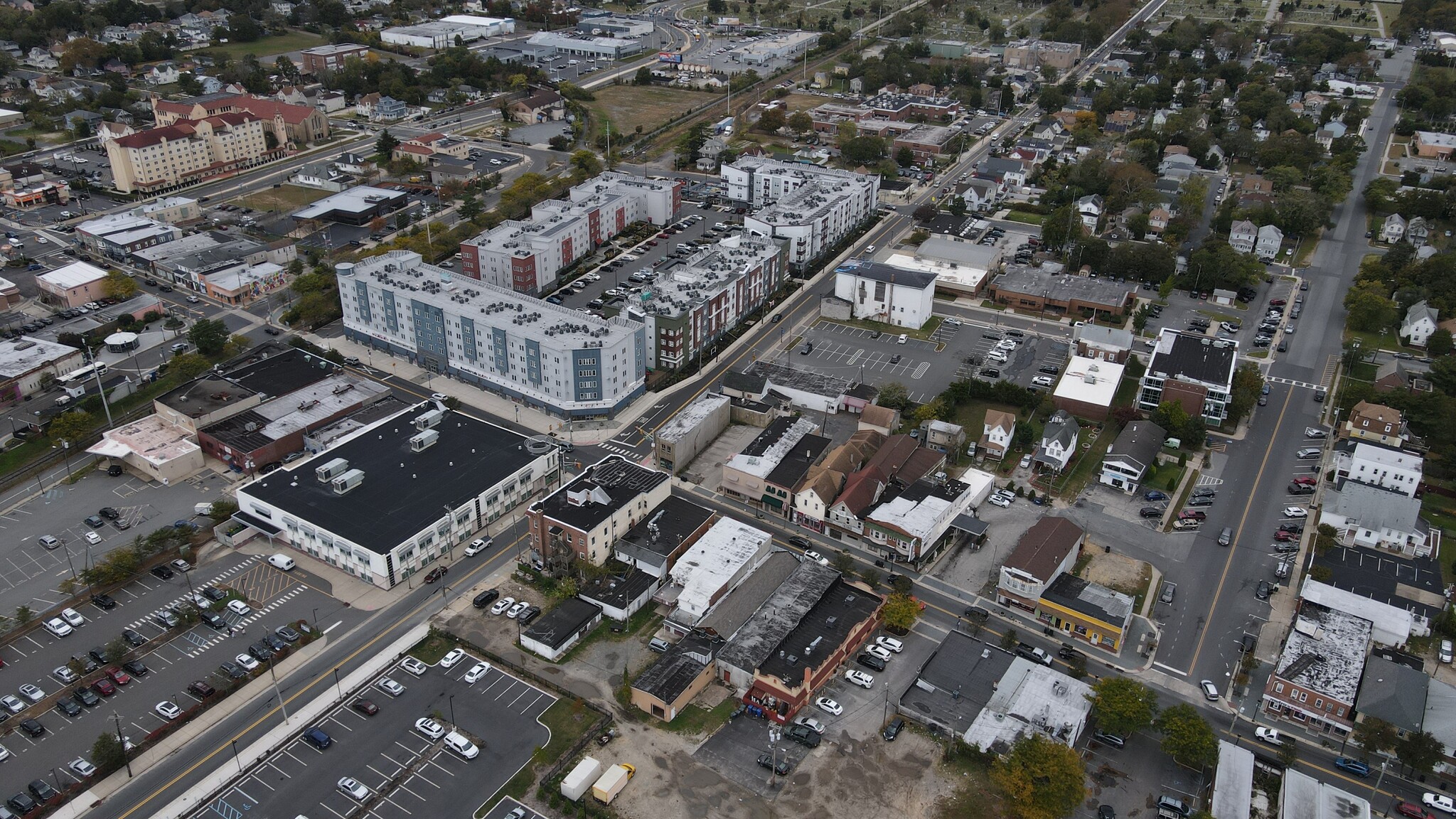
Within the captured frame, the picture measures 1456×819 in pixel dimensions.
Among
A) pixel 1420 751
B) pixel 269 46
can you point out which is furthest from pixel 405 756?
pixel 269 46

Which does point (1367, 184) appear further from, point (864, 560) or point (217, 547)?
point (217, 547)

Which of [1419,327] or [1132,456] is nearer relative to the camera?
[1132,456]

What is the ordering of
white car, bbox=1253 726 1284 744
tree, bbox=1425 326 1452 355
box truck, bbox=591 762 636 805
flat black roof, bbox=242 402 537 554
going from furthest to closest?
tree, bbox=1425 326 1452 355
flat black roof, bbox=242 402 537 554
white car, bbox=1253 726 1284 744
box truck, bbox=591 762 636 805

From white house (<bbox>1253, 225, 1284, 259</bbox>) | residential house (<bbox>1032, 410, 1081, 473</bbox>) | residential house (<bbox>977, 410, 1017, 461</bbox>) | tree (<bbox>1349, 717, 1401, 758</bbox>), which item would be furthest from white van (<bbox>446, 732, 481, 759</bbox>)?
white house (<bbox>1253, 225, 1284, 259</bbox>)

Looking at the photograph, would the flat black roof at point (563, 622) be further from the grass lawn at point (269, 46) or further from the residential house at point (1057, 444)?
the grass lawn at point (269, 46)

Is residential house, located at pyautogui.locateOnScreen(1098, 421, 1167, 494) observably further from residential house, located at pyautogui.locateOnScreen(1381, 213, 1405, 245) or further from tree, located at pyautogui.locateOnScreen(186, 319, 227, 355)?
tree, located at pyautogui.locateOnScreen(186, 319, 227, 355)

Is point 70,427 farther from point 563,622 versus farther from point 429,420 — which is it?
point 563,622

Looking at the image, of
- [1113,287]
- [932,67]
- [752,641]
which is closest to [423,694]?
[752,641]
